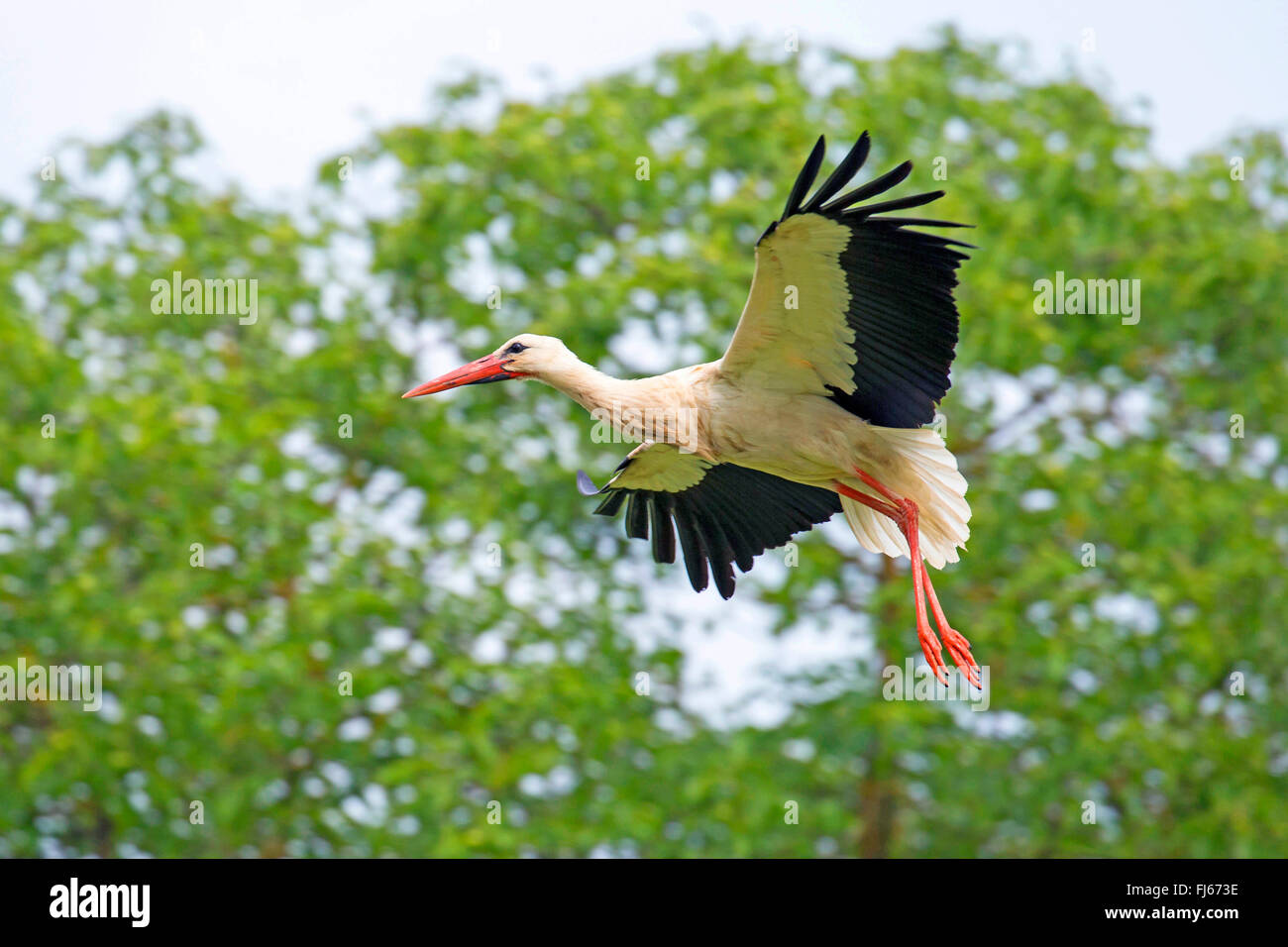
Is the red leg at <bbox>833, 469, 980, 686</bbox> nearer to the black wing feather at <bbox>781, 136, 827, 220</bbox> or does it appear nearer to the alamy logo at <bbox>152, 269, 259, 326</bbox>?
the black wing feather at <bbox>781, 136, 827, 220</bbox>

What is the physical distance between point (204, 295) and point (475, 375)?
18.5 feet

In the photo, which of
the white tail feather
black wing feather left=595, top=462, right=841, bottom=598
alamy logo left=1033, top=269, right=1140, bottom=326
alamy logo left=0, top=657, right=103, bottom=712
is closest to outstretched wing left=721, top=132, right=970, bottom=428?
the white tail feather

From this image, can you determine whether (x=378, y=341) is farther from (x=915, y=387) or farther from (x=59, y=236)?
(x=915, y=387)

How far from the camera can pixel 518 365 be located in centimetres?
593

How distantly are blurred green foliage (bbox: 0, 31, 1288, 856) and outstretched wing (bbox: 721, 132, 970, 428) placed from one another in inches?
163

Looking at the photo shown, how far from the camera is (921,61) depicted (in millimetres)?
11758

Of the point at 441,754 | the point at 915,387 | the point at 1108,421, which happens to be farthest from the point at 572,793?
the point at 915,387

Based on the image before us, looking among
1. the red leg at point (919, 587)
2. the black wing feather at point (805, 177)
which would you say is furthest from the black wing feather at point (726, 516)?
the black wing feather at point (805, 177)

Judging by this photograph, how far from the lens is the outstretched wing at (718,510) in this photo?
21.4ft

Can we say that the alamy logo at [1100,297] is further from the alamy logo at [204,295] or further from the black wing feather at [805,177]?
the black wing feather at [805,177]

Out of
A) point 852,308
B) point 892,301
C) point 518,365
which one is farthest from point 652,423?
point 892,301

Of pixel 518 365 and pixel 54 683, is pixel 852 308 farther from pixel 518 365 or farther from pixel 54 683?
pixel 54 683

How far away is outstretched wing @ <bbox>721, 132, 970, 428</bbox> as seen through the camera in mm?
5133
